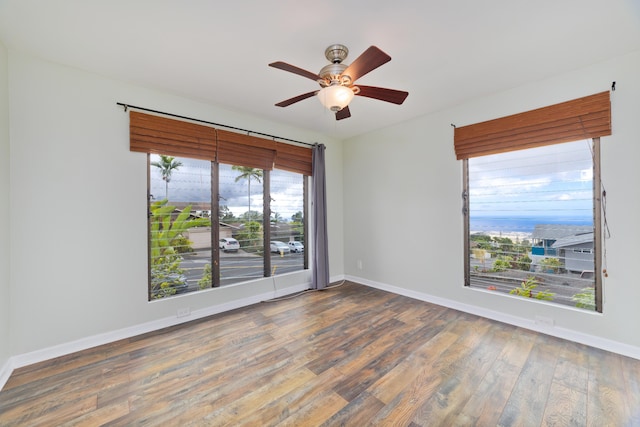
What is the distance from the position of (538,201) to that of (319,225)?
8.80ft

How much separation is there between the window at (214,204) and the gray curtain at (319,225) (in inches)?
6.7

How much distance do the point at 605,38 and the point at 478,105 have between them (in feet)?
3.58

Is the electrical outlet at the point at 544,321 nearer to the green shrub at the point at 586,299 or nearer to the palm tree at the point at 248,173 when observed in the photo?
the green shrub at the point at 586,299

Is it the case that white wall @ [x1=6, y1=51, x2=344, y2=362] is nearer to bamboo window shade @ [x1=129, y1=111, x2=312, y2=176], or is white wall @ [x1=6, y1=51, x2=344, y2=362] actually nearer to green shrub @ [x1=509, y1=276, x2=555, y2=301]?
bamboo window shade @ [x1=129, y1=111, x2=312, y2=176]

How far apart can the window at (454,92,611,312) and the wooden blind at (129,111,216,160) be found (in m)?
3.04

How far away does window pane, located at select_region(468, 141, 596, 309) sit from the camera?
243 cm

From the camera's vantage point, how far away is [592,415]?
1.54 metres

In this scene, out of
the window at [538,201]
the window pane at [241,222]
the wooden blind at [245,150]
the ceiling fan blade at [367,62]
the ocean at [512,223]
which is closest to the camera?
the ceiling fan blade at [367,62]

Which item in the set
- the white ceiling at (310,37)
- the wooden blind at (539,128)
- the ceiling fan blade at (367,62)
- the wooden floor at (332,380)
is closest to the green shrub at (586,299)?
the wooden floor at (332,380)

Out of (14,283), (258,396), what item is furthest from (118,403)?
(14,283)

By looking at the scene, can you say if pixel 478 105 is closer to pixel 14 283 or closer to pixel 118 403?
pixel 118 403

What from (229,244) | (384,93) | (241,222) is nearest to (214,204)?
(241,222)

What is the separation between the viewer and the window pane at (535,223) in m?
2.43

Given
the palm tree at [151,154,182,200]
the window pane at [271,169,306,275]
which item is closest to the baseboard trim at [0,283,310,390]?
the window pane at [271,169,306,275]
